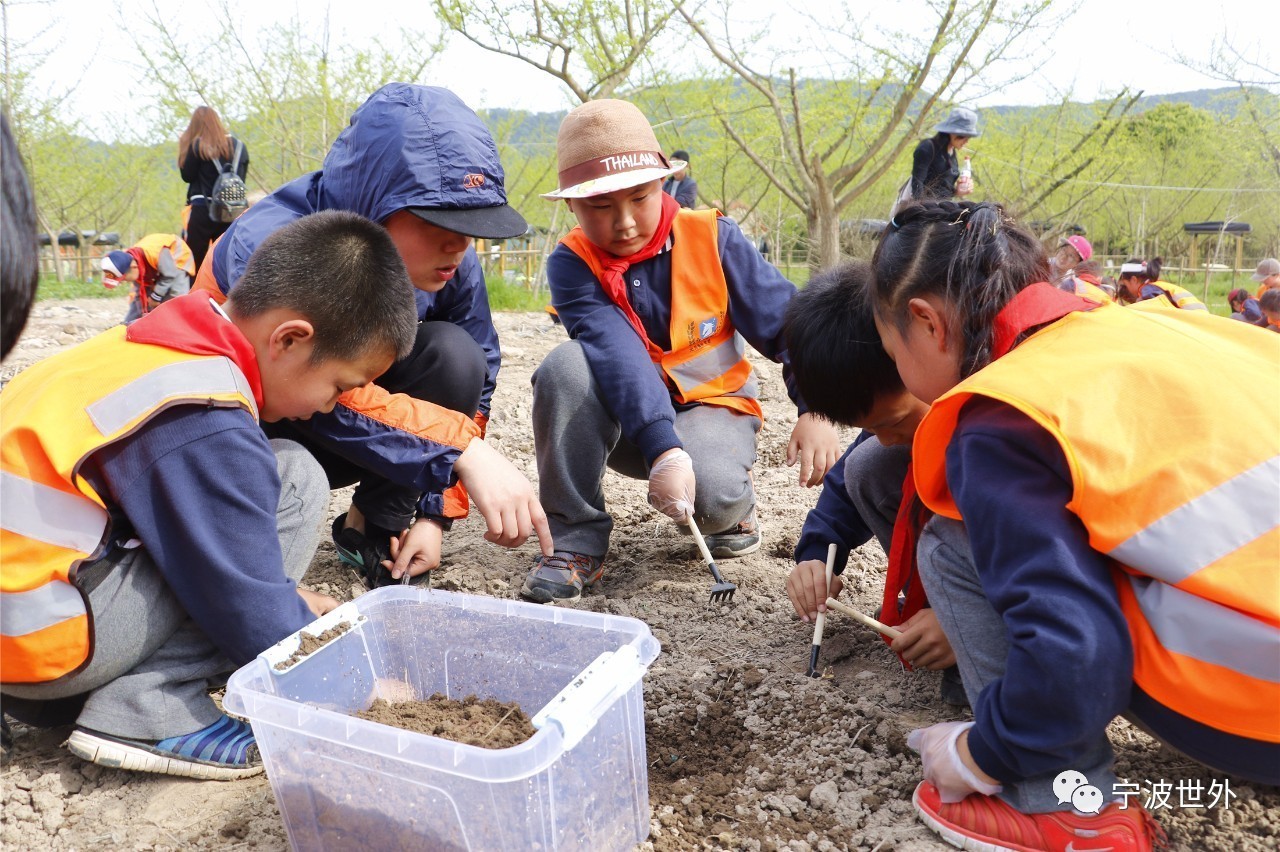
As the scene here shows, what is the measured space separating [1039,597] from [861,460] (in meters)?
0.89

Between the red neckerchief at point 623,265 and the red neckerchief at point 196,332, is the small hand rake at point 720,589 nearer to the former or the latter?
the red neckerchief at point 623,265

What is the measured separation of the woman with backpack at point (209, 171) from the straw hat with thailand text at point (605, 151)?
3896 millimetres

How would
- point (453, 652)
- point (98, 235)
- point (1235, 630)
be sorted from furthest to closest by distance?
point (98, 235)
point (453, 652)
point (1235, 630)

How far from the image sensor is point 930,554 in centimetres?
157

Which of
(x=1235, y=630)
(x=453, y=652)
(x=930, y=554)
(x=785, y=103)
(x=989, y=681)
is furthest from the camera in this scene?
(x=785, y=103)

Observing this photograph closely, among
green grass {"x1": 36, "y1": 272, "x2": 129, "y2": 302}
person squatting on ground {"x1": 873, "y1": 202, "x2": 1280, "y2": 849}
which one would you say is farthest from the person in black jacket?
green grass {"x1": 36, "y1": 272, "x2": 129, "y2": 302}

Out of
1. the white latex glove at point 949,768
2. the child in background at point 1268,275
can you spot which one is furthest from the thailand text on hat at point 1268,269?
the white latex glove at point 949,768

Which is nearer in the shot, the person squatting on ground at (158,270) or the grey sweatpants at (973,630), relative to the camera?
the grey sweatpants at (973,630)

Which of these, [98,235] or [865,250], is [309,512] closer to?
[865,250]

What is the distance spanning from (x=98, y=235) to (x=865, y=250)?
51.7 feet

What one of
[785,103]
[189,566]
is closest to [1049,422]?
[189,566]

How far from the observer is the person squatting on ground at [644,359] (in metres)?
2.41

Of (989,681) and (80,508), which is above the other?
(80,508)

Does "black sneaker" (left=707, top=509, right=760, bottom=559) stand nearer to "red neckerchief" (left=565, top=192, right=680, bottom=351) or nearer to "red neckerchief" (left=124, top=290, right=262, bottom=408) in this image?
"red neckerchief" (left=565, top=192, right=680, bottom=351)
